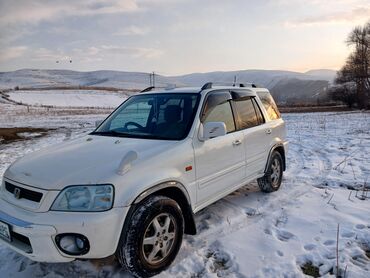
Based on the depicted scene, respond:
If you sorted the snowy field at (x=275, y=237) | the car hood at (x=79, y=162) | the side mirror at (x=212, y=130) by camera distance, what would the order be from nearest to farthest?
1. the car hood at (x=79, y=162)
2. the snowy field at (x=275, y=237)
3. the side mirror at (x=212, y=130)

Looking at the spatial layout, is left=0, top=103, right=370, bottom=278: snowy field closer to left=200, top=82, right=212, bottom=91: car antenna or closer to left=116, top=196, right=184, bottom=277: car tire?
left=116, top=196, right=184, bottom=277: car tire

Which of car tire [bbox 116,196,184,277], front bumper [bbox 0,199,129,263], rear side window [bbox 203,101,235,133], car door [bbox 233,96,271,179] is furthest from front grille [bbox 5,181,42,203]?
car door [bbox 233,96,271,179]

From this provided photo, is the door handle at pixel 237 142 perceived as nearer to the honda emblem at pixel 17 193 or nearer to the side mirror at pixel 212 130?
the side mirror at pixel 212 130

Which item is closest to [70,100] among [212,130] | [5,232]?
[212,130]

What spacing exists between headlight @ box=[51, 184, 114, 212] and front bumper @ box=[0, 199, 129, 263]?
51mm

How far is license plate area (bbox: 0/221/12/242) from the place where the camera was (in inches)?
112

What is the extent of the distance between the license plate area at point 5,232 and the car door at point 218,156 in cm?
191

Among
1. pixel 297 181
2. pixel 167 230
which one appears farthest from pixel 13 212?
pixel 297 181

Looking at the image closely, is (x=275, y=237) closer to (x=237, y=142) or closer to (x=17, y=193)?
(x=237, y=142)

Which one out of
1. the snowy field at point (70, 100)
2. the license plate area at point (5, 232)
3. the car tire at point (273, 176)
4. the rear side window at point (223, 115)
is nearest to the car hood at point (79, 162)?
the license plate area at point (5, 232)

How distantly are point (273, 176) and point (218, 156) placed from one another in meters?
1.92

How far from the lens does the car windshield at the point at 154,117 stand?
3.76 metres

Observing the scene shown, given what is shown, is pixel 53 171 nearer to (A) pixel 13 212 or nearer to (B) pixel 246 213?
(A) pixel 13 212

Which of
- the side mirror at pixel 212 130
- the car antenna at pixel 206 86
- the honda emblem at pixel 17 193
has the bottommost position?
the honda emblem at pixel 17 193
